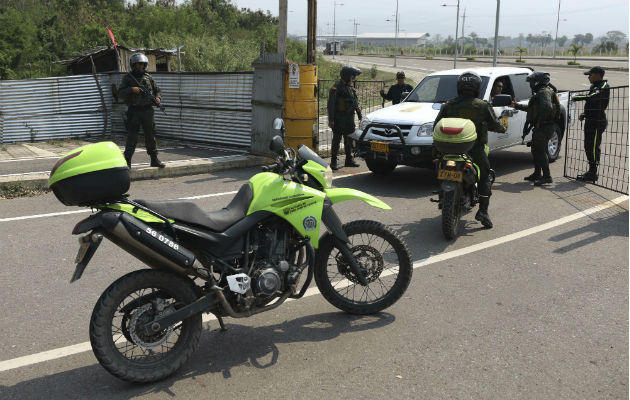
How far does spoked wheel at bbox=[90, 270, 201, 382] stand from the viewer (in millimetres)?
3375

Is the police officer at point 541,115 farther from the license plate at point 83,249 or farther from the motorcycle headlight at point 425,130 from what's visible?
the license plate at point 83,249

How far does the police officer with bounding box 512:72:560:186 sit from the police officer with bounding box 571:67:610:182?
408 mm

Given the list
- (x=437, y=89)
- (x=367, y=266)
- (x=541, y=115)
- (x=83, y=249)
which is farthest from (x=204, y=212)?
(x=437, y=89)

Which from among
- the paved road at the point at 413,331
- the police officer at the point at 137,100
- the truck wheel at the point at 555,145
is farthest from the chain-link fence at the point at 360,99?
the paved road at the point at 413,331

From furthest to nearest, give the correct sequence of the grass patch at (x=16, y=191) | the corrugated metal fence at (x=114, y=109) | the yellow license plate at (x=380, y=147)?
the corrugated metal fence at (x=114, y=109), the yellow license plate at (x=380, y=147), the grass patch at (x=16, y=191)

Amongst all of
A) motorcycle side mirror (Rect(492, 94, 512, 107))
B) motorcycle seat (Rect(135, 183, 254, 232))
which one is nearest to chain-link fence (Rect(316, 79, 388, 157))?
motorcycle side mirror (Rect(492, 94, 512, 107))

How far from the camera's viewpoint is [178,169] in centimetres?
995

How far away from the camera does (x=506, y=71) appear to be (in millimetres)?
10258

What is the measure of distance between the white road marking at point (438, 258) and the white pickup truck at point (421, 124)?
218cm

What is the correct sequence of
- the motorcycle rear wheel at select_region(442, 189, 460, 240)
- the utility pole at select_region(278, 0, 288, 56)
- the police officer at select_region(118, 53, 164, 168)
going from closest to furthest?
the motorcycle rear wheel at select_region(442, 189, 460, 240), the police officer at select_region(118, 53, 164, 168), the utility pole at select_region(278, 0, 288, 56)

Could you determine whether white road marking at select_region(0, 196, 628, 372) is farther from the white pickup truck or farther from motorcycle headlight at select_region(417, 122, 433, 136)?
motorcycle headlight at select_region(417, 122, 433, 136)

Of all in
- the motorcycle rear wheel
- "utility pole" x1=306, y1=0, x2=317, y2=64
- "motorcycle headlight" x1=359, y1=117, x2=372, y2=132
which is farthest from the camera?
"utility pole" x1=306, y1=0, x2=317, y2=64

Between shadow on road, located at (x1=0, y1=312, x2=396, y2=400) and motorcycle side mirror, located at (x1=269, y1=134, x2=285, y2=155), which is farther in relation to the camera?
motorcycle side mirror, located at (x1=269, y1=134, x2=285, y2=155)

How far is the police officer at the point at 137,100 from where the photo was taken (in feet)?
30.5
